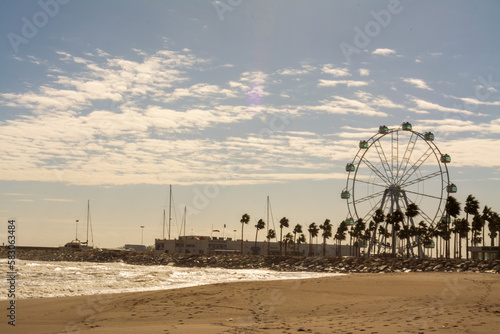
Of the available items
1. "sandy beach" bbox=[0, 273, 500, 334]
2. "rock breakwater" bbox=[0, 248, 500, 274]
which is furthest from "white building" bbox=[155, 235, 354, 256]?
"sandy beach" bbox=[0, 273, 500, 334]

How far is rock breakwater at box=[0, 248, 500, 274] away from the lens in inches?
2720

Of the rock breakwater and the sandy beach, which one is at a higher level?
the sandy beach

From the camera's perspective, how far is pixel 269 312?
811 inches

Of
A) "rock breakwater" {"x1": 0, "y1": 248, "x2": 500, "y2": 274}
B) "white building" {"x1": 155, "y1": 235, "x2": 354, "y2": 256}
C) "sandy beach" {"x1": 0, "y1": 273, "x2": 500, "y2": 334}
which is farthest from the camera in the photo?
"white building" {"x1": 155, "y1": 235, "x2": 354, "y2": 256}

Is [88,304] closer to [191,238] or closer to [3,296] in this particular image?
[3,296]

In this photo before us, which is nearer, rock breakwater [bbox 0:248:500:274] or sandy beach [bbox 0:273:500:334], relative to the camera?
sandy beach [bbox 0:273:500:334]

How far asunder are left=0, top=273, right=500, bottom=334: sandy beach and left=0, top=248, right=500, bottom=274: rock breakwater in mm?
40635

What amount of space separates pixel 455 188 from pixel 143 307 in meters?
71.9

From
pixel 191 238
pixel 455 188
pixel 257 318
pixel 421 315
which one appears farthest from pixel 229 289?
pixel 191 238

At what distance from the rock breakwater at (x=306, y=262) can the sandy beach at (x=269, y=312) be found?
4064cm

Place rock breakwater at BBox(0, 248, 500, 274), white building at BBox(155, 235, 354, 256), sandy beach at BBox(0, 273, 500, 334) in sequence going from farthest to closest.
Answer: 1. white building at BBox(155, 235, 354, 256)
2. rock breakwater at BBox(0, 248, 500, 274)
3. sandy beach at BBox(0, 273, 500, 334)

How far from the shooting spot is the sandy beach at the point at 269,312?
1586 cm

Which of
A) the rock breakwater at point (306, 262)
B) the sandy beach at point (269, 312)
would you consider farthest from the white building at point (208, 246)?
the sandy beach at point (269, 312)

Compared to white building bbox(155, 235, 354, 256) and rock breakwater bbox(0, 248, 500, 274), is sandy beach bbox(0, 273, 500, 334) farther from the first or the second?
white building bbox(155, 235, 354, 256)
